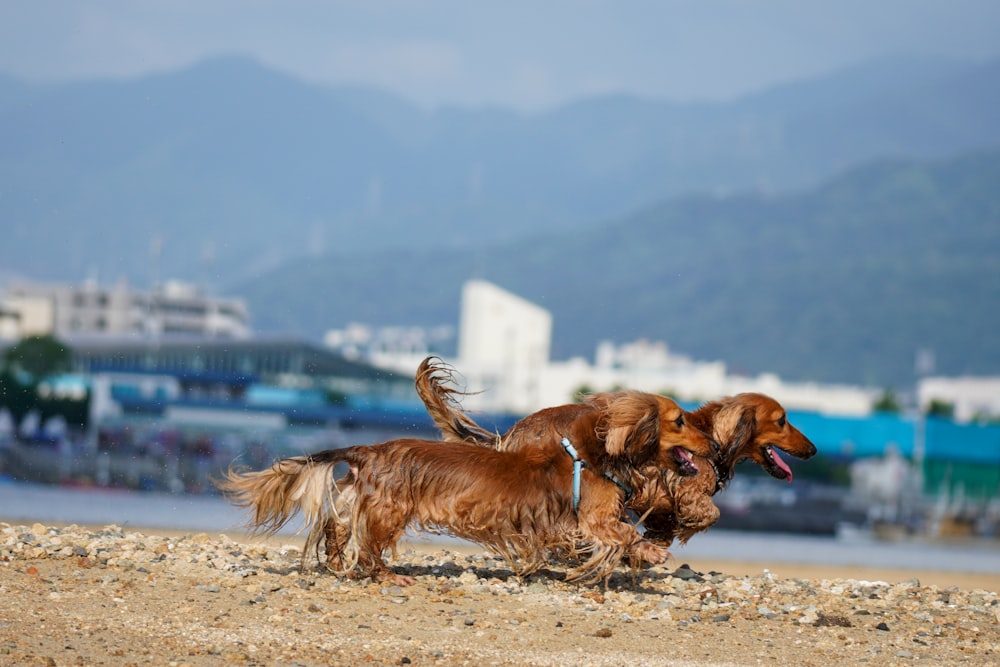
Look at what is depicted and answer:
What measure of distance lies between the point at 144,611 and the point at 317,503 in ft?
3.99

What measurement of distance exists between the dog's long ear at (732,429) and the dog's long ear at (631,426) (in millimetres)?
1652

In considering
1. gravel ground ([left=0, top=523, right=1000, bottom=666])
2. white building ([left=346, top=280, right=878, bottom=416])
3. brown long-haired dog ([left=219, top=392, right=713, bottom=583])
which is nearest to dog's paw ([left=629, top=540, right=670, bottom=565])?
brown long-haired dog ([left=219, top=392, right=713, bottom=583])

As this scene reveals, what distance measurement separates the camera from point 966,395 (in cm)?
18825

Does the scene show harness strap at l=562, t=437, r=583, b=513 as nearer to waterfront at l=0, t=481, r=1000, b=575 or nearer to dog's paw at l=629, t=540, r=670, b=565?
dog's paw at l=629, t=540, r=670, b=565

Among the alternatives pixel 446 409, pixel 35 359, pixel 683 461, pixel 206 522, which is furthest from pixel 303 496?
pixel 35 359

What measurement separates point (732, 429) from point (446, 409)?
2.24m

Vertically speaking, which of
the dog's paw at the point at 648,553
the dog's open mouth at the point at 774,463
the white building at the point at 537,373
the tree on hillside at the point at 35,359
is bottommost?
the dog's paw at the point at 648,553

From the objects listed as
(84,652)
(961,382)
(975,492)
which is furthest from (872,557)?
(961,382)

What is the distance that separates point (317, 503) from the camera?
336 inches

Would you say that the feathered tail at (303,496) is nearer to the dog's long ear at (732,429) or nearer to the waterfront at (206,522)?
the dog's long ear at (732,429)

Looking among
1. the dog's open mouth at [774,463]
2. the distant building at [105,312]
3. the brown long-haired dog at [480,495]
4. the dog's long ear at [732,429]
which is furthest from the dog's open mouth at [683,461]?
the distant building at [105,312]

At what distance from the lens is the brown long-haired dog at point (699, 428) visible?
9539 millimetres

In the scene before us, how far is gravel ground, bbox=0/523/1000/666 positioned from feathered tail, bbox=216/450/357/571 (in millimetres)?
329

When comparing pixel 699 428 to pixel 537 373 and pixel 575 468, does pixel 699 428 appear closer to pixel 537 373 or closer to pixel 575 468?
pixel 575 468
